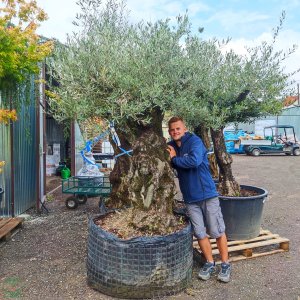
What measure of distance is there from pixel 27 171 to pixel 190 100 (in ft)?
13.9

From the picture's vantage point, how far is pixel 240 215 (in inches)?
176

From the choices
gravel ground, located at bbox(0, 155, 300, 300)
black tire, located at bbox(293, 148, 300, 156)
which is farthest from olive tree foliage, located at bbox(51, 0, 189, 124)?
black tire, located at bbox(293, 148, 300, 156)

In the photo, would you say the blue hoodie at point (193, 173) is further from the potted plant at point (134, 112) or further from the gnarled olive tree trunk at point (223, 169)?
the gnarled olive tree trunk at point (223, 169)

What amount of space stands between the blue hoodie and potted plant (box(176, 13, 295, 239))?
309 mm

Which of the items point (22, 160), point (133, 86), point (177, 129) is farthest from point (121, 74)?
point (22, 160)

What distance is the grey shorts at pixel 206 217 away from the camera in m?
3.64

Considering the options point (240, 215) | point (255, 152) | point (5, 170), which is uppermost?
point (5, 170)

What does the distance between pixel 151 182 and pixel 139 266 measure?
0.83m

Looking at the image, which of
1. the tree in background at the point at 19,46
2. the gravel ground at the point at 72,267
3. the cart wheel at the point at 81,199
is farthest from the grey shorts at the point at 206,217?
the cart wheel at the point at 81,199

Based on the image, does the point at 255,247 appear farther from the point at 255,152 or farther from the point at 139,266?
the point at 255,152

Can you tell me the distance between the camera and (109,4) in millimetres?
3666

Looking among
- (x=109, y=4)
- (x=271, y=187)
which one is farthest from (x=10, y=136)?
(x=271, y=187)

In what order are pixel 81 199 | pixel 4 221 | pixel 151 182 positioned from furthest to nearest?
pixel 81 199 → pixel 4 221 → pixel 151 182

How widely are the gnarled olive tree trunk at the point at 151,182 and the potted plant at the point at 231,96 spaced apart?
0.44m
